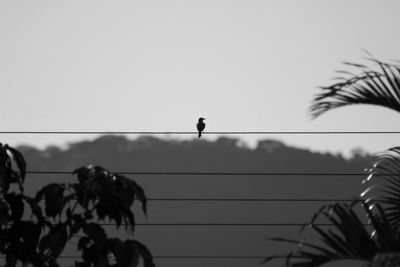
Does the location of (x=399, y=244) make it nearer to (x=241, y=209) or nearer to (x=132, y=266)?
(x=132, y=266)

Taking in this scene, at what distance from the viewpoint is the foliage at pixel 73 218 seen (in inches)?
171

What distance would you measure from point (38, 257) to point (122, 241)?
1.53 feet

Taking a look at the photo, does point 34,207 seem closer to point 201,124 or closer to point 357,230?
point 357,230

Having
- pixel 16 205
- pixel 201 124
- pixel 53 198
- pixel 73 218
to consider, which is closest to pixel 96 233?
pixel 73 218

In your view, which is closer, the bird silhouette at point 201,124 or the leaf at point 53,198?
the leaf at point 53,198

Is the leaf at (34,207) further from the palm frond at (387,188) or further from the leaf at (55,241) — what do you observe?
the palm frond at (387,188)

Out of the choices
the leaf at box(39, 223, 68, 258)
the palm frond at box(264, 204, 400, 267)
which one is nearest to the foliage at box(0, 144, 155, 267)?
the leaf at box(39, 223, 68, 258)

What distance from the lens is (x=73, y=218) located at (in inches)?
174

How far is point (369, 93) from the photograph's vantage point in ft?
14.7

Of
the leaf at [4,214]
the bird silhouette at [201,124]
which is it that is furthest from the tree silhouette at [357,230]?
the bird silhouette at [201,124]

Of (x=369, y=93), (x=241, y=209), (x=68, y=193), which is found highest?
(x=369, y=93)

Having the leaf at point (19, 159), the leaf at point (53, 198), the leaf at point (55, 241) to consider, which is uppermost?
the leaf at point (19, 159)

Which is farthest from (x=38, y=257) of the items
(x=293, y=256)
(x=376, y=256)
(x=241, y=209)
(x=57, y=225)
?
(x=241, y=209)

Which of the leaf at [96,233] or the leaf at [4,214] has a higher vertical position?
the leaf at [4,214]
